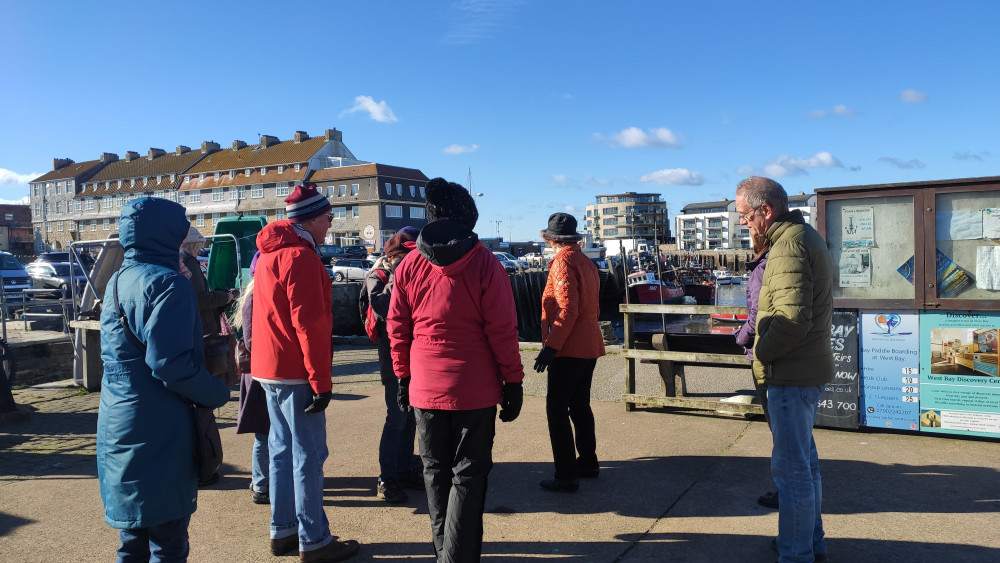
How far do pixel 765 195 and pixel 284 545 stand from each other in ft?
10.6

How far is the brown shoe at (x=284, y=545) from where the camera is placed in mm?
3785

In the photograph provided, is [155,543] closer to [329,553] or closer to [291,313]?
[329,553]

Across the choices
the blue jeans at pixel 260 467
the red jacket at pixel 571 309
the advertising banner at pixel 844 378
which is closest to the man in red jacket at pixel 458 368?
the red jacket at pixel 571 309

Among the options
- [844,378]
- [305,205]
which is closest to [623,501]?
[844,378]

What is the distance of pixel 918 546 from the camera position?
12.0 ft

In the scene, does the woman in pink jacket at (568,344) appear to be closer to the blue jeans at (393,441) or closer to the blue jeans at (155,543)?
the blue jeans at (393,441)

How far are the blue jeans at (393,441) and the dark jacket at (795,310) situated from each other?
2.47 meters

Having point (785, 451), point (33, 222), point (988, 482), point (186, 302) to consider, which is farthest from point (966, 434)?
point (33, 222)

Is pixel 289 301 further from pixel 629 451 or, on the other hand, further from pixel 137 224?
pixel 629 451

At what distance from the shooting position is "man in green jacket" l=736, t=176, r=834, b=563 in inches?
128

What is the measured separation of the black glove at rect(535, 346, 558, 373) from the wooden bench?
186cm

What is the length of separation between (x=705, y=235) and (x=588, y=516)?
145164mm

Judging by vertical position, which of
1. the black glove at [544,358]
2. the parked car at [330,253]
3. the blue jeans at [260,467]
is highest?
the parked car at [330,253]

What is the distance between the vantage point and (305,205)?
13.0ft
